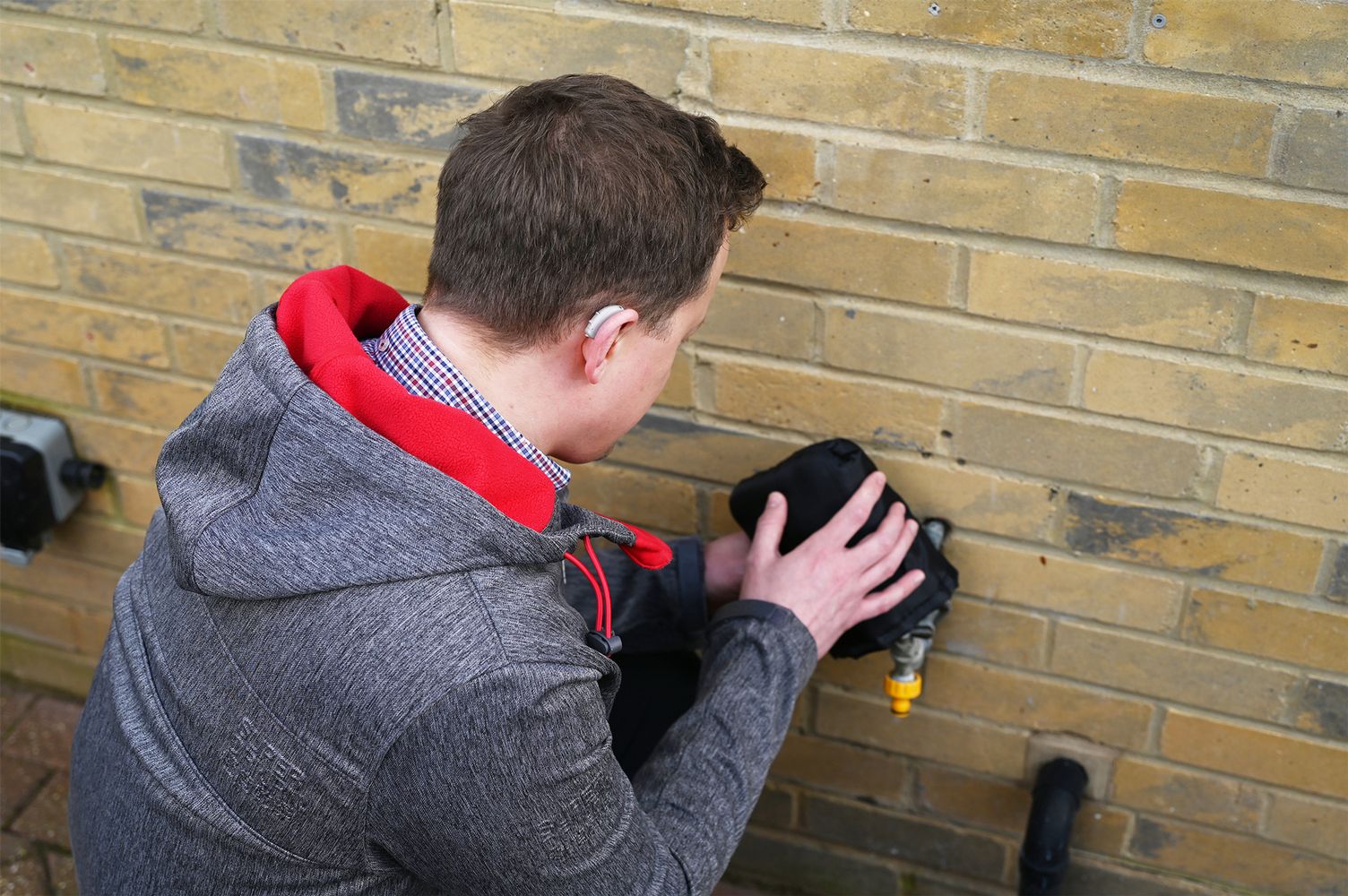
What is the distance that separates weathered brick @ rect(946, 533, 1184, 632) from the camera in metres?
1.92

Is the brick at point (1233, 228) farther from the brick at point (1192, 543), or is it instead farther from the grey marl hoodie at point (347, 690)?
the grey marl hoodie at point (347, 690)

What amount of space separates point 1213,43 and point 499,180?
91 centimetres

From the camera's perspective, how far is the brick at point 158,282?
7.38 ft

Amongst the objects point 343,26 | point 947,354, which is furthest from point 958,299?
point 343,26

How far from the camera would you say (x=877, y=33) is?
5.53 feet

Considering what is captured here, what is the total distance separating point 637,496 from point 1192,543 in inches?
36.2

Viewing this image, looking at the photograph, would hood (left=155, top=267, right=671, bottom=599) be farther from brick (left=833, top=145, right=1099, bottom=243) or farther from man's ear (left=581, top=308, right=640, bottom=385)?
brick (left=833, top=145, right=1099, bottom=243)

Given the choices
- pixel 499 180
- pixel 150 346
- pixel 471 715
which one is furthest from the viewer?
pixel 150 346

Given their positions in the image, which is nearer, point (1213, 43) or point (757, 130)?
point (1213, 43)

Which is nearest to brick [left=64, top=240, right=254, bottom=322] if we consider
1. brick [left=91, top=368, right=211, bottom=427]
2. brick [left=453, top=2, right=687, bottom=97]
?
brick [left=91, top=368, right=211, bottom=427]

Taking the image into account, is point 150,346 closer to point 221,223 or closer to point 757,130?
point 221,223

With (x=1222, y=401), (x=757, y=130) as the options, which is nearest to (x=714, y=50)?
(x=757, y=130)

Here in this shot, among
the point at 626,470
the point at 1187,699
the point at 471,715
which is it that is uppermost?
the point at 471,715

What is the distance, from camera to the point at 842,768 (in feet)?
7.65
